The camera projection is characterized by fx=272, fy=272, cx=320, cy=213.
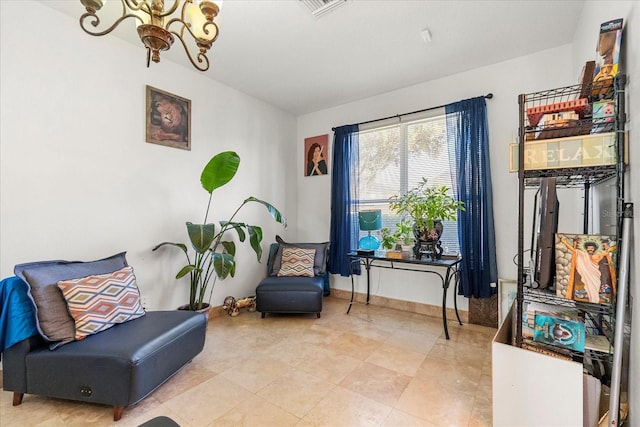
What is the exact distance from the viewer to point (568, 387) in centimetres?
125

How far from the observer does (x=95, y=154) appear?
2.34m

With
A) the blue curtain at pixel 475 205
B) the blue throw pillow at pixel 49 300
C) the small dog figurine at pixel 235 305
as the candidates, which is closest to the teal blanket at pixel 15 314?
the blue throw pillow at pixel 49 300

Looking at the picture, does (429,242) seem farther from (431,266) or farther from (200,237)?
(200,237)

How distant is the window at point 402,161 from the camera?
314 cm

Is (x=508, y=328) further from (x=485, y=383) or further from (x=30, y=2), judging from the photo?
(x=30, y=2)

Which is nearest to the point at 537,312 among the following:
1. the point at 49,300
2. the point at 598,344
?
the point at 598,344

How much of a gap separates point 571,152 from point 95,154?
3.30 meters

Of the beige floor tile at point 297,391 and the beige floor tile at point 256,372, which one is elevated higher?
the beige floor tile at point 297,391

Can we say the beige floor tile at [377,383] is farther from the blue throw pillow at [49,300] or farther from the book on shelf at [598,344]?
the blue throw pillow at [49,300]

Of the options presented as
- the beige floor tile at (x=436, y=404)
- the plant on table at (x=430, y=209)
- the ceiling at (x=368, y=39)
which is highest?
the ceiling at (x=368, y=39)

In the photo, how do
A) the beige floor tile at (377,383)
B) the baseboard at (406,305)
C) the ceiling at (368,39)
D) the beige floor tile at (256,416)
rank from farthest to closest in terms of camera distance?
the baseboard at (406,305), the ceiling at (368,39), the beige floor tile at (377,383), the beige floor tile at (256,416)

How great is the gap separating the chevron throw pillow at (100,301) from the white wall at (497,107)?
2650 millimetres

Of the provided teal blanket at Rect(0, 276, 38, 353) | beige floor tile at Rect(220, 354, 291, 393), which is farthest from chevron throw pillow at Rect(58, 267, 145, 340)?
beige floor tile at Rect(220, 354, 291, 393)

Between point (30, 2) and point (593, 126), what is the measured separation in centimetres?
370
